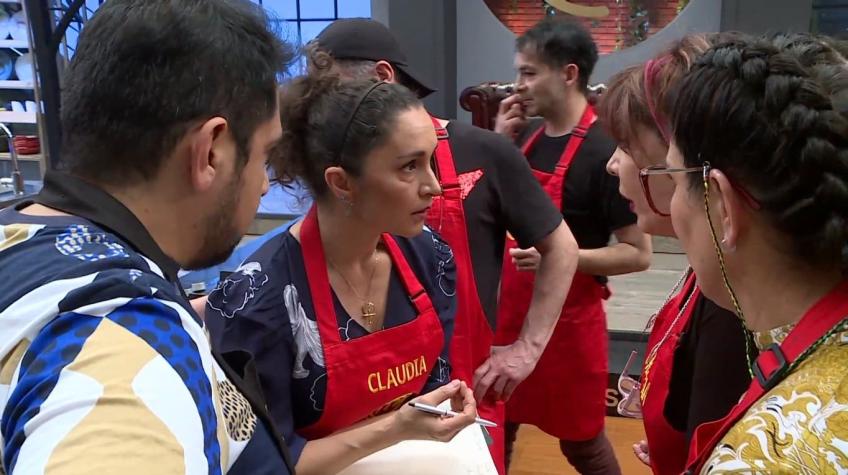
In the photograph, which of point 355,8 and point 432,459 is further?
point 355,8

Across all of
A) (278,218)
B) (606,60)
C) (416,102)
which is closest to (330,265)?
(416,102)

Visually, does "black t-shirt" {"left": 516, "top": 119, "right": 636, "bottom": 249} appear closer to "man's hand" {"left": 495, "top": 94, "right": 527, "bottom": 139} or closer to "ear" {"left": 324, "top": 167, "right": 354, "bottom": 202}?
"man's hand" {"left": 495, "top": 94, "right": 527, "bottom": 139}

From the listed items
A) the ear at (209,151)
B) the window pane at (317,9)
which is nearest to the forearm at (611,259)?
the ear at (209,151)

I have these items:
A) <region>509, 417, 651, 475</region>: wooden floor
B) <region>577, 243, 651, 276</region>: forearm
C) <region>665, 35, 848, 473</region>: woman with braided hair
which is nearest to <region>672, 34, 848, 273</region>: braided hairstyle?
<region>665, 35, 848, 473</region>: woman with braided hair

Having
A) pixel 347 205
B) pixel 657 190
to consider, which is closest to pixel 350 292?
pixel 347 205

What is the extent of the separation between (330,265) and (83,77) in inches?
27.2

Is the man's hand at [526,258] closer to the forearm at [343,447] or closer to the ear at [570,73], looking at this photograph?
the ear at [570,73]

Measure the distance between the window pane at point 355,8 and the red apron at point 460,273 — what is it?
3.75 m

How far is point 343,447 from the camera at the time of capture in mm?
1161

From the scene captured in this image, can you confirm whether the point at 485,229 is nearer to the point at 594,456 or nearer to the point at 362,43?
the point at 362,43

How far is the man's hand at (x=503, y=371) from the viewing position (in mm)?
1663

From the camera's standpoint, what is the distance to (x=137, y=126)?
68 centimetres

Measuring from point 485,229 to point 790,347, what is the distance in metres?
0.99

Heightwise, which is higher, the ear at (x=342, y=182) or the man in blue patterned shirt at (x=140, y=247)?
the man in blue patterned shirt at (x=140, y=247)
